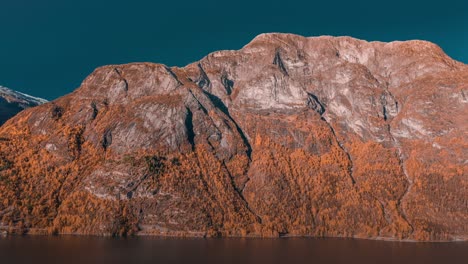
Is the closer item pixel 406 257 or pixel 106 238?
pixel 406 257

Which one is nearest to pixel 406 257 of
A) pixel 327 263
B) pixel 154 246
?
pixel 327 263

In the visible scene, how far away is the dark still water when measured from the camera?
131 m

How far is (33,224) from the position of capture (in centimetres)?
19475

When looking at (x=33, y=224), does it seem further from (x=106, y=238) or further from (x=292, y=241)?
(x=292, y=241)

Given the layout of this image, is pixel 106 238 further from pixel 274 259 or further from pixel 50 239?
pixel 274 259

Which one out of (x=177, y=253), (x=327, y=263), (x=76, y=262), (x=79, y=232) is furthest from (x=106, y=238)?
(x=327, y=263)

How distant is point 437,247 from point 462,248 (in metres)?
9.12

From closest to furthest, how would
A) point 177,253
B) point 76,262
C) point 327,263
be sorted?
point 76,262
point 327,263
point 177,253

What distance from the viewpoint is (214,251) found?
150875 millimetres

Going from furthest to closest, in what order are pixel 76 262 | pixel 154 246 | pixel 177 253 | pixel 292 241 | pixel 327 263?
1. pixel 292 241
2. pixel 154 246
3. pixel 177 253
4. pixel 327 263
5. pixel 76 262

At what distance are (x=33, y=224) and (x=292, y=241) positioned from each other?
113 m

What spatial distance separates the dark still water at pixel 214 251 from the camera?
13125 cm

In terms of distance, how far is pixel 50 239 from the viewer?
171 m

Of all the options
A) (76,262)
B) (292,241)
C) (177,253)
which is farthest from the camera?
(292,241)
